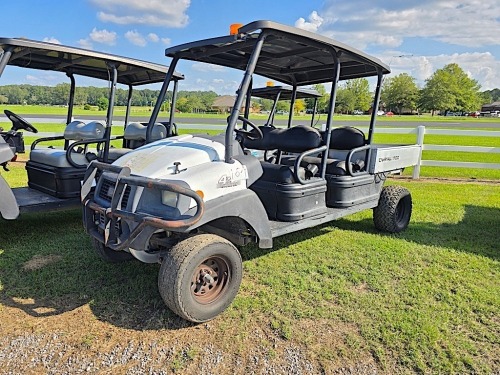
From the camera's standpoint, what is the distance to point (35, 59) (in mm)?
5047

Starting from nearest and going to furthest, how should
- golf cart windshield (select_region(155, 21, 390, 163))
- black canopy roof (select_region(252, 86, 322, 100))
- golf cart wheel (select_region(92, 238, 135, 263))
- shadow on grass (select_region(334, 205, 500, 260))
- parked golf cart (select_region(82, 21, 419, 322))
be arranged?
parked golf cart (select_region(82, 21, 419, 322))
golf cart windshield (select_region(155, 21, 390, 163))
golf cart wheel (select_region(92, 238, 135, 263))
shadow on grass (select_region(334, 205, 500, 260))
black canopy roof (select_region(252, 86, 322, 100))

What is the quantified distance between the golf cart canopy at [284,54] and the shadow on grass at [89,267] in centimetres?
197

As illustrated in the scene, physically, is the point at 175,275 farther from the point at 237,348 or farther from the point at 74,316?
the point at 74,316

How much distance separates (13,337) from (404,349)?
2.55 meters

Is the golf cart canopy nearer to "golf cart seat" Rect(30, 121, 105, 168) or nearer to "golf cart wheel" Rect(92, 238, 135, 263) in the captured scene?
"golf cart seat" Rect(30, 121, 105, 168)

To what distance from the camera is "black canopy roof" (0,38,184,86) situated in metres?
4.23

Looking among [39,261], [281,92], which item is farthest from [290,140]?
[281,92]

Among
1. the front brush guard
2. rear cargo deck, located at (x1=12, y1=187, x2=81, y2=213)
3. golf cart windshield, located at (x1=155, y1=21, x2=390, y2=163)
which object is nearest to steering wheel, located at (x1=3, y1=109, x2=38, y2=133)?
rear cargo deck, located at (x1=12, y1=187, x2=81, y2=213)

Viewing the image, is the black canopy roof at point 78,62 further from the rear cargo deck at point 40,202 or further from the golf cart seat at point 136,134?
the rear cargo deck at point 40,202

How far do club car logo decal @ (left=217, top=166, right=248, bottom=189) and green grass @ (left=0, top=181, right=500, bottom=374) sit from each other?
93 centimetres

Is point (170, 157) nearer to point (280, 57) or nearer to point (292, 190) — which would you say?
point (292, 190)

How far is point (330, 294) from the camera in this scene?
11.3ft

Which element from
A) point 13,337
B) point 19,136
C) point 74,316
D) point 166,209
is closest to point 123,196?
point 166,209

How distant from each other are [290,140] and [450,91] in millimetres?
85802
